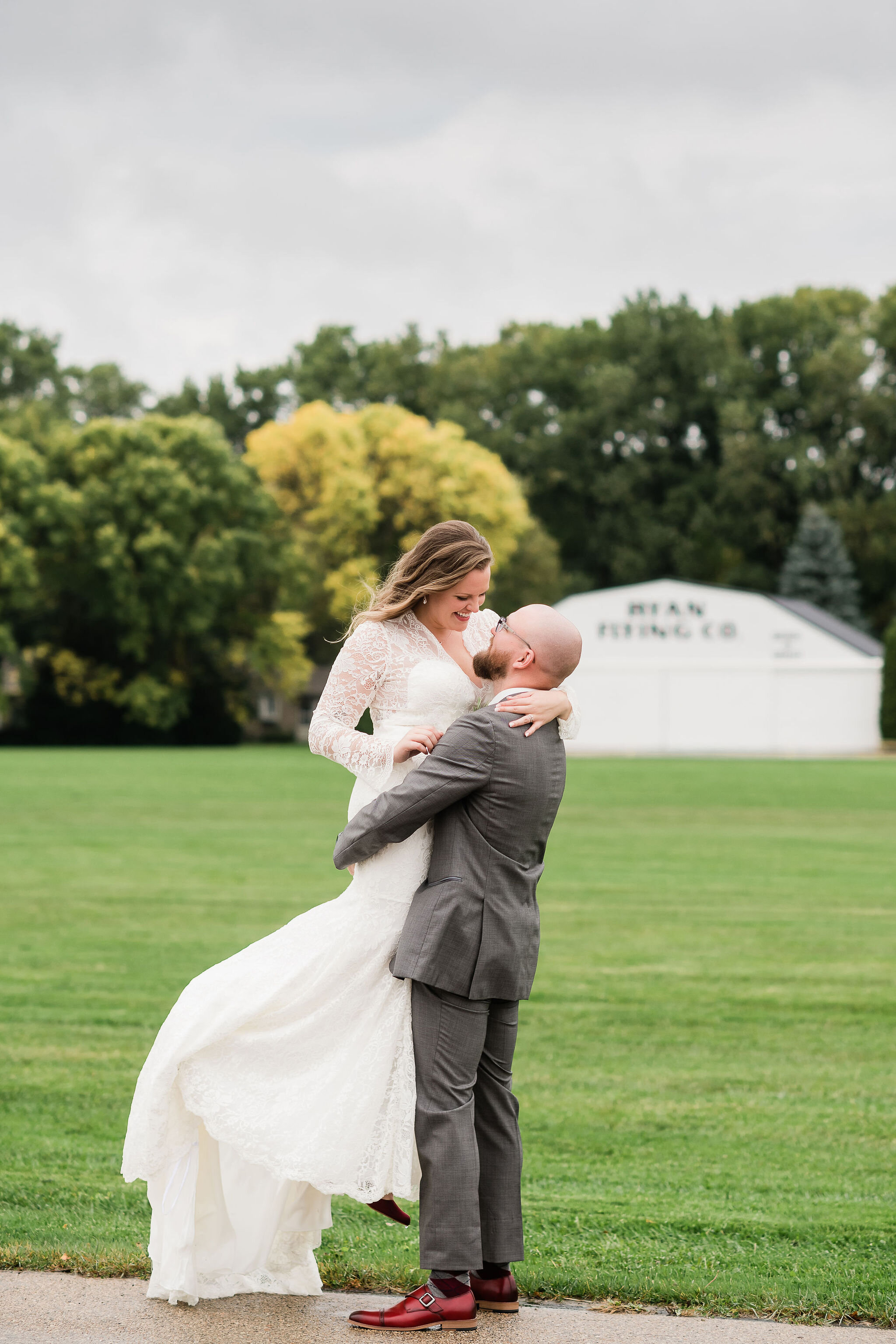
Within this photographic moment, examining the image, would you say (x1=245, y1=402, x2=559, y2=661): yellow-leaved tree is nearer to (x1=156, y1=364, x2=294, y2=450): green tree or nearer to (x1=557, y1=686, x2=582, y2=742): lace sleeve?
(x1=156, y1=364, x2=294, y2=450): green tree

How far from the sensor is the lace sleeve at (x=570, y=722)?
400cm

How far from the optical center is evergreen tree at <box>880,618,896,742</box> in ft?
173

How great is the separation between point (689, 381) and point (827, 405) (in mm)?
7112

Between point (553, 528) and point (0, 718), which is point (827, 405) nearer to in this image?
point (553, 528)

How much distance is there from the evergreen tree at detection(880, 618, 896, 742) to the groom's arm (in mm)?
51174

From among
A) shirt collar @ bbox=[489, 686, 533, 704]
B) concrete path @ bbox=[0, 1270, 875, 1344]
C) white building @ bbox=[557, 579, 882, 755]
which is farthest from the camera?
white building @ bbox=[557, 579, 882, 755]

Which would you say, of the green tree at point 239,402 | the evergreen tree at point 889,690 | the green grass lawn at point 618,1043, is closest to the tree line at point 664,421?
the green tree at point 239,402

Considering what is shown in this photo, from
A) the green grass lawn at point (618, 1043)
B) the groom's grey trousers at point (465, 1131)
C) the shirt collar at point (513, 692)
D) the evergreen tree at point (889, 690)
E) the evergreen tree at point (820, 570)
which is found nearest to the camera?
the groom's grey trousers at point (465, 1131)

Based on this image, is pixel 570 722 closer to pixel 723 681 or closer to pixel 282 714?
pixel 723 681

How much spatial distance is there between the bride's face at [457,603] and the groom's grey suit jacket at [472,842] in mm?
344

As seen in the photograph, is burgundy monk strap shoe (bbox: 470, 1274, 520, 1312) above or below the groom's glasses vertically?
below

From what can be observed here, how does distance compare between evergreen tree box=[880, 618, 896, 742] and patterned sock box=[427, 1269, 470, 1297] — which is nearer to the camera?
patterned sock box=[427, 1269, 470, 1297]

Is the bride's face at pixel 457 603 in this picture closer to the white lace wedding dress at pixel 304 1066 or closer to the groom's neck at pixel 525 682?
the white lace wedding dress at pixel 304 1066

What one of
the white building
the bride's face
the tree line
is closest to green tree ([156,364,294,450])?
the tree line
